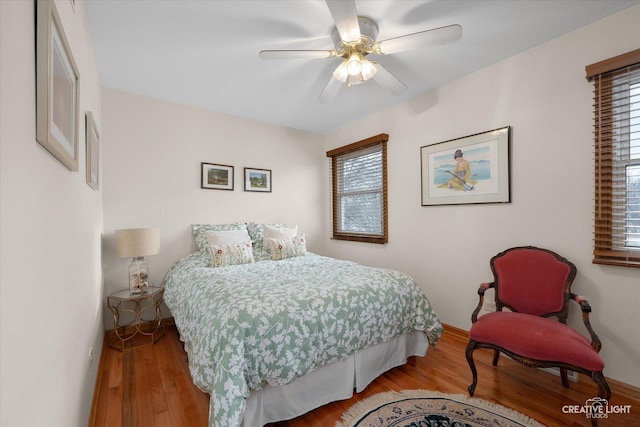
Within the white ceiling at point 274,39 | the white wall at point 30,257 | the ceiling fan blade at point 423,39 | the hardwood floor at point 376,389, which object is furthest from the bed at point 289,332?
the white ceiling at point 274,39

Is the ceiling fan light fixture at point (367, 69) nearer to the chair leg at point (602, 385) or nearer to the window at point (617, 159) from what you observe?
the window at point (617, 159)

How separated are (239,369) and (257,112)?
9.95 ft

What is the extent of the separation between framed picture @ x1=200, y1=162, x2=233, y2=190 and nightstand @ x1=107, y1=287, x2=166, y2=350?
4.42 ft

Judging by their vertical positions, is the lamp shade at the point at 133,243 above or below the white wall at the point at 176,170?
below

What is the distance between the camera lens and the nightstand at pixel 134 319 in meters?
2.63

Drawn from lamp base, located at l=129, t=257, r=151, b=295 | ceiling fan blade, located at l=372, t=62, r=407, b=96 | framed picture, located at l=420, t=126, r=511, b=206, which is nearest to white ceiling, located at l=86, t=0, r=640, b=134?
ceiling fan blade, located at l=372, t=62, r=407, b=96

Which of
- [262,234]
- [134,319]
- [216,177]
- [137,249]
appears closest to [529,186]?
[262,234]

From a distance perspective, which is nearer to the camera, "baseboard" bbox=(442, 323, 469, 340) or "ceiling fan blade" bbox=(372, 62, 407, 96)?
"ceiling fan blade" bbox=(372, 62, 407, 96)

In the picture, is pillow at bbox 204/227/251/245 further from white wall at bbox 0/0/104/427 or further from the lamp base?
white wall at bbox 0/0/104/427

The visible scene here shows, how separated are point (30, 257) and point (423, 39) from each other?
85.6 inches

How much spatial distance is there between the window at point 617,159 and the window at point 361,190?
6.32 feet

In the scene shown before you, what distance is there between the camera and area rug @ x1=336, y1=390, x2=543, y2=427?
5.38 ft

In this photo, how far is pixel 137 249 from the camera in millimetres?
2578

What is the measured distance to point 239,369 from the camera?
1.42m
